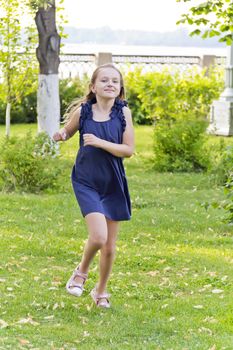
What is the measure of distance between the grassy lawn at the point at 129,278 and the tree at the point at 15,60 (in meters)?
4.36

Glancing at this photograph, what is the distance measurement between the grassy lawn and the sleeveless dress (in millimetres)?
A: 717

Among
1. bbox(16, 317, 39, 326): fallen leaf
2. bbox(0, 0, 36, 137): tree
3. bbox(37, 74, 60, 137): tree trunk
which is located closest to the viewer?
bbox(16, 317, 39, 326): fallen leaf

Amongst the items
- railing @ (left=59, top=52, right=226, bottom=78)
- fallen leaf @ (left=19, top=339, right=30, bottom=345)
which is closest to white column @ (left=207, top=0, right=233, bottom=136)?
railing @ (left=59, top=52, right=226, bottom=78)

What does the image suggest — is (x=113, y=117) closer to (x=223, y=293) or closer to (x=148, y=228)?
(x=223, y=293)

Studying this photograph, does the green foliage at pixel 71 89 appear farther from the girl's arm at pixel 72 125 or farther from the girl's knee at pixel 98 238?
the girl's knee at pixel 98 238

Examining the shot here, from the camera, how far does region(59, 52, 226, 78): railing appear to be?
23.9 meters

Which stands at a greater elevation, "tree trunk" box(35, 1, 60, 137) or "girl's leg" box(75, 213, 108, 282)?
"tree trunk" box(35, 1, 60, 137)

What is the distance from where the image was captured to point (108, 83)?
600 cm

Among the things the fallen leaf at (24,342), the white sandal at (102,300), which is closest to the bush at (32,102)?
the white sandal at (102,300)

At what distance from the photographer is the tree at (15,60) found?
15.0 meters

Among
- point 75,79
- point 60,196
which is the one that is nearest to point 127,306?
point 60,196

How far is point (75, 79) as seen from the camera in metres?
22.2

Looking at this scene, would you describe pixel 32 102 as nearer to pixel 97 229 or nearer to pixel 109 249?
pixel 109 249

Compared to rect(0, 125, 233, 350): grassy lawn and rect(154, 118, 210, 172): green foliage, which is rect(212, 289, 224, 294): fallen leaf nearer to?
rect(0, 125, 233, 350): grassy lawn
